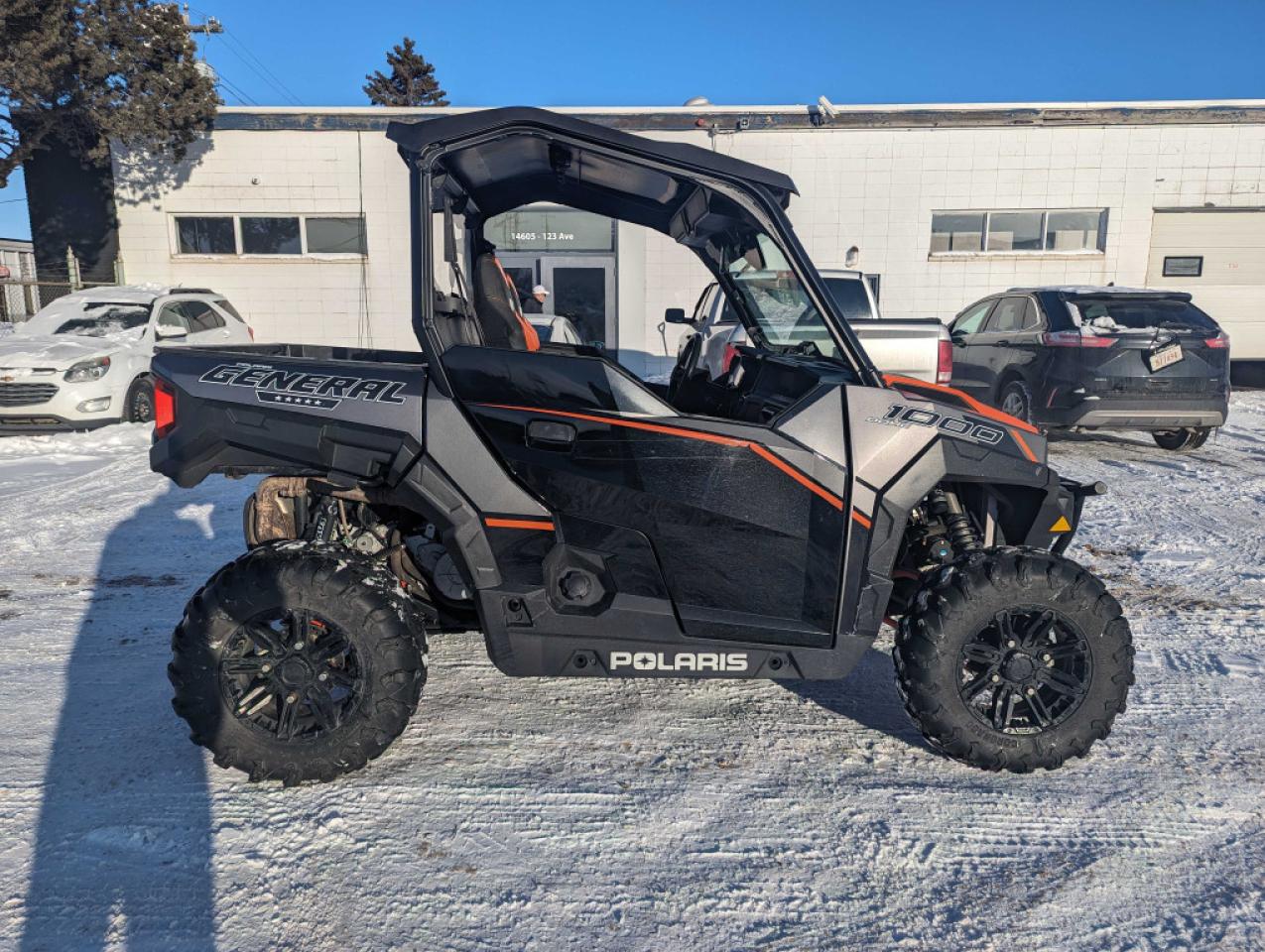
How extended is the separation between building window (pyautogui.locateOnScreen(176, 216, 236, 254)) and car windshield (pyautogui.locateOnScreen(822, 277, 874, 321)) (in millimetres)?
12002

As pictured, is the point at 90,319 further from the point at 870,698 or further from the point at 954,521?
the point at 954,521

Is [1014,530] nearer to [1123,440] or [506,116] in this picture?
[506,116]

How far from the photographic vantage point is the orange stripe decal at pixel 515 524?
2807 mm

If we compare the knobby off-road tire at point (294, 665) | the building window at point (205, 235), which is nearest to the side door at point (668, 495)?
the knobby off-road tire at point (294, 665)

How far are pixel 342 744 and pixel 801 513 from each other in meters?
1.73

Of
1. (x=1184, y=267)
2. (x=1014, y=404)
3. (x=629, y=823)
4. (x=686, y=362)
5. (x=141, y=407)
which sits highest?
(x=1184, y=267)

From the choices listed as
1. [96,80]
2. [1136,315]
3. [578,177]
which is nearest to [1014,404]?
[1136,315]

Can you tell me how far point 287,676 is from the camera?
2.75 meters

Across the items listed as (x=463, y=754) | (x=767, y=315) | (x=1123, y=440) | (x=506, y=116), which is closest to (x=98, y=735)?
(x=463, y=754)

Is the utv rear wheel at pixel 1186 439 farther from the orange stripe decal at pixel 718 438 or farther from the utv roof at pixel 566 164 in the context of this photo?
the orange stripe decal at pixel 718 438

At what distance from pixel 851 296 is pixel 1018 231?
8.12 meters

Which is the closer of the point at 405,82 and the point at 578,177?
the point at 578,177

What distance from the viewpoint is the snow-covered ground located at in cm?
220

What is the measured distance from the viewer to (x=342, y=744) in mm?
2750
